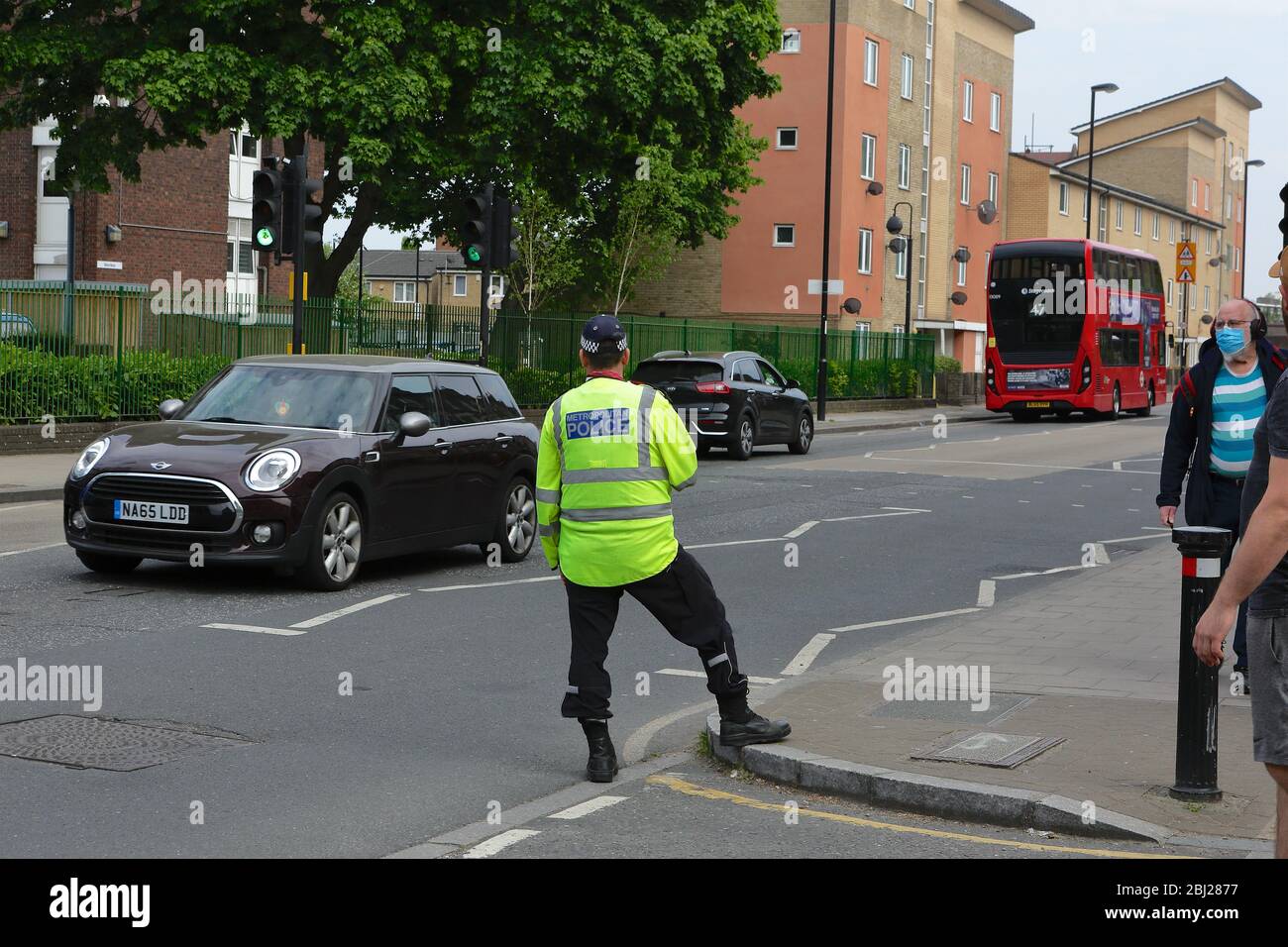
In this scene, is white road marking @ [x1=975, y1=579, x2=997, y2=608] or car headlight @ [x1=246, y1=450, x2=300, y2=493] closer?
car headlight @ [x1=246, y1=450, x2=300, y2=493]

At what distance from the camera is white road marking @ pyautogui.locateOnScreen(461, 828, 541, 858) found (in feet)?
17.4

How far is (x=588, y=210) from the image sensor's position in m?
40.4

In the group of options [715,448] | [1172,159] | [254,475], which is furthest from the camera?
[1172,159]

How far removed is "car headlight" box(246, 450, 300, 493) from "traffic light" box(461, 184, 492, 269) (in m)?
10.9

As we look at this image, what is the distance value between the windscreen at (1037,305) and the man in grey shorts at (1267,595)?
3748 centimetres

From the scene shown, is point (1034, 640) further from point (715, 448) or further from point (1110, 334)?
point (1110, 334)

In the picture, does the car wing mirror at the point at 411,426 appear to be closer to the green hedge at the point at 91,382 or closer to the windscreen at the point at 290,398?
the windscreen at the point at 290,398

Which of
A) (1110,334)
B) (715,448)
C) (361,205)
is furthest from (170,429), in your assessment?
(1110,334)

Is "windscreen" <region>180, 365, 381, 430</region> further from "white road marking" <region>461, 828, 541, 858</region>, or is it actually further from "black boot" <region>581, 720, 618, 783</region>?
"white road marking" <region>461, 828, 541, 858</region>

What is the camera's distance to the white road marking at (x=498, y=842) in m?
5.29

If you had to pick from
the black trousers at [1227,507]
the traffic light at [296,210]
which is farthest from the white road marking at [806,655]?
the traffic light at [296,210]

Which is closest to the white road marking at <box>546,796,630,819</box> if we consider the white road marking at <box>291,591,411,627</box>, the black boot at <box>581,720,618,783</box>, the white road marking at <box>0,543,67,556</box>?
the black boot at <box>581,720,618,783</box>

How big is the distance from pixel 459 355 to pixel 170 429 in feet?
59.2

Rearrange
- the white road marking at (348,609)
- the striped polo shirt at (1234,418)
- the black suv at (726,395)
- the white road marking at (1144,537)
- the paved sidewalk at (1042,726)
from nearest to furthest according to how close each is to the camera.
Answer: the paved sidewalk at (1042,726) → the striped polo shirt at (1234,418) → the white road marking at (348,609) → the white road marking at (1144,537) → the black suv at (726,395)
